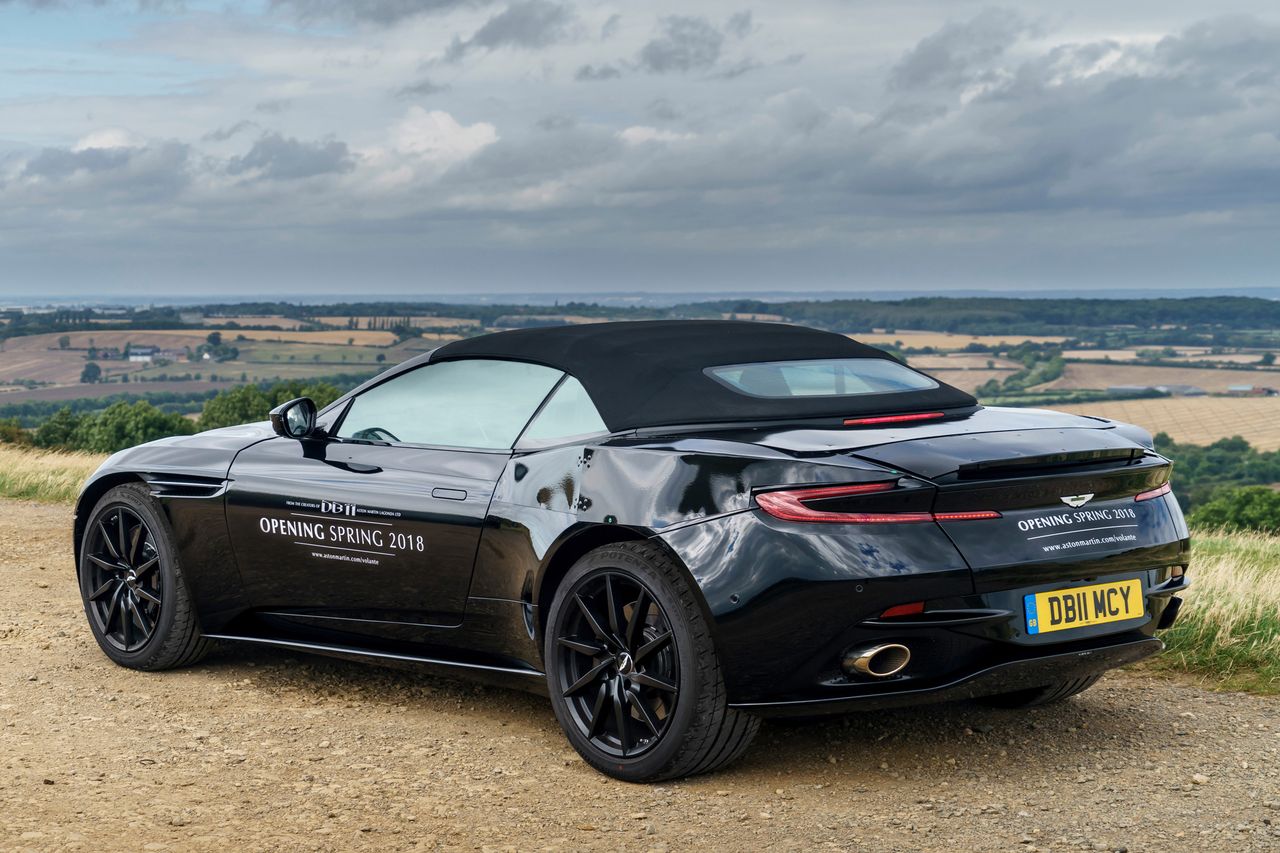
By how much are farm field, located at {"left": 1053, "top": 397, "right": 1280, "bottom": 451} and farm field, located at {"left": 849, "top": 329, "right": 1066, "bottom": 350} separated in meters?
11.5

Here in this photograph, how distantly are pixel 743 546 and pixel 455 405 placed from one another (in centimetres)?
162

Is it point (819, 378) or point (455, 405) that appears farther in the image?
point (455, 405)

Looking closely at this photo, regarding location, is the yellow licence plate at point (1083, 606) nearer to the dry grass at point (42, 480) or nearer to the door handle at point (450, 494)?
the door handle at point (450, 494)

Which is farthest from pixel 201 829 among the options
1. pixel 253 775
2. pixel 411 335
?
pixel 411 335

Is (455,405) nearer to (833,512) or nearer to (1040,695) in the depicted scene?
(833,512)

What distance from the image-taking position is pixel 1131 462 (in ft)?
15.1

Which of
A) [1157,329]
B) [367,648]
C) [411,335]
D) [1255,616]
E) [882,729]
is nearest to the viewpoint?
[882,729]

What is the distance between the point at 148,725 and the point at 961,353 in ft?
266

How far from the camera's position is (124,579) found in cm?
623

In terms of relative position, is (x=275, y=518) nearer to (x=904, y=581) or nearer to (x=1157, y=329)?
(x=904, y=581)

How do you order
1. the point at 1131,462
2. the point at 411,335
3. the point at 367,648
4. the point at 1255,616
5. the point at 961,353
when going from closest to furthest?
the point at 1131,462
the point at 367,648
the point at 1255,616
the point at 411,335
the point at 961,353

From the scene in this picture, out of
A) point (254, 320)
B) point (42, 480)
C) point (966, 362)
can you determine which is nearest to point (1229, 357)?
point (966, 362)

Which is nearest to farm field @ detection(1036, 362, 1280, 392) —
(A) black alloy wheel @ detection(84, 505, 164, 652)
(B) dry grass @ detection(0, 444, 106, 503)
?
(B) dry grass @ detection(0, 444, 106, 503)

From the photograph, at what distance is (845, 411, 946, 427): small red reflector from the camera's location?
464 cm
